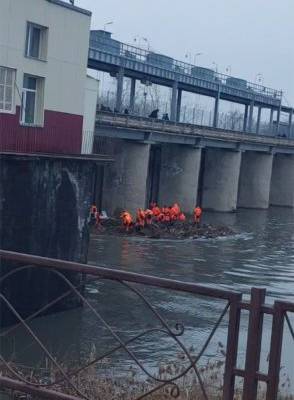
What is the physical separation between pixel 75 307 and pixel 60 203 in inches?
96.7

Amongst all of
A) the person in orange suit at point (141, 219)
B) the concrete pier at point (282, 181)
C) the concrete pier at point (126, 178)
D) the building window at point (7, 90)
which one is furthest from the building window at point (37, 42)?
the concrete pier at point (282, 181)

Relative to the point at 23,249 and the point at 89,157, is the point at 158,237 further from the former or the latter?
the point at 23,249

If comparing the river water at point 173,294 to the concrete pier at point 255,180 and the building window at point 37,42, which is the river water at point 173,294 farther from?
the concrete pier at point 255,180

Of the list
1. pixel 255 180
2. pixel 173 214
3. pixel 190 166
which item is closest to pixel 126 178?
pixel 173 214

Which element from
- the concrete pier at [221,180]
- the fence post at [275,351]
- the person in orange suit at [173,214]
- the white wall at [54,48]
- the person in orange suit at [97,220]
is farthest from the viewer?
the concrete pier at [221,180]

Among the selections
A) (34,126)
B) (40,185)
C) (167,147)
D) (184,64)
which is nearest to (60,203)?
(40,185)

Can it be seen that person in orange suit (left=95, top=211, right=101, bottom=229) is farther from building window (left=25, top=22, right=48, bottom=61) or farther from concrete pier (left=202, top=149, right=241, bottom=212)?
building window (left=25, top=22, right=48, bottom=61)

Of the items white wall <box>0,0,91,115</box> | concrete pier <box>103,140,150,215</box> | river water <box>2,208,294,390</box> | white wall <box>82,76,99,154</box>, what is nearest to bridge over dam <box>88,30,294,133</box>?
concrete pier <box>103,140,150,215</box>

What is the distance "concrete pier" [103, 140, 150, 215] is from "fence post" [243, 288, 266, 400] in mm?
34172

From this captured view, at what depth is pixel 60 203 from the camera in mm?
17719

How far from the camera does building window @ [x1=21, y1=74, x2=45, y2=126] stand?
18.6 metres

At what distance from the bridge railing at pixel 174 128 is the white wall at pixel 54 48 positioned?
54.4ft

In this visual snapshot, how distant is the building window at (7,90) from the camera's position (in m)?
17.9

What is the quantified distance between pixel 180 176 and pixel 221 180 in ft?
16.8
